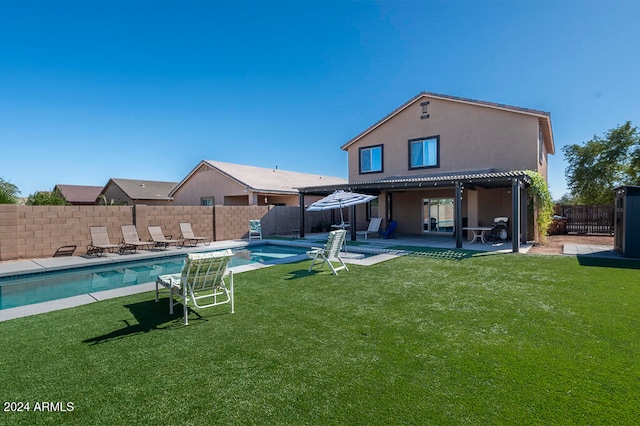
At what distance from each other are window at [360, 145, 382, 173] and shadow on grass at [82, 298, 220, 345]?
55.9ft

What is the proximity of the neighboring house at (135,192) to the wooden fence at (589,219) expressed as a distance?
3683cm

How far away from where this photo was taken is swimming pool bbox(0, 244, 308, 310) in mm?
8141

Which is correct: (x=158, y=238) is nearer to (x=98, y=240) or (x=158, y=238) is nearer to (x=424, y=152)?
(x=98, y=240)

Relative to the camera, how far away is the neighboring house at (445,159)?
52.4 ft

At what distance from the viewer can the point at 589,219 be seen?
2034 centimetres

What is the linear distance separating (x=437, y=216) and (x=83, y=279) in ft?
58.3

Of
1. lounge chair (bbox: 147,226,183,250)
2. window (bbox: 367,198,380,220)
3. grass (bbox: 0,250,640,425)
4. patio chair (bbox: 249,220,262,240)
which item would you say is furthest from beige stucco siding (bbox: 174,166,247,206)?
grass (bbox: 0,250,640,425)

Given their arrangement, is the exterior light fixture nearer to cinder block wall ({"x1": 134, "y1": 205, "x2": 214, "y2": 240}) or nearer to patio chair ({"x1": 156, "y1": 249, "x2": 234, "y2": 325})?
cinder block wall ({"x1": 134, "y1": 205, "x2": 214, "y2": 240})

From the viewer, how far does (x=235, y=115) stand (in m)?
26.4

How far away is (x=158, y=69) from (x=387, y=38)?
13.2m

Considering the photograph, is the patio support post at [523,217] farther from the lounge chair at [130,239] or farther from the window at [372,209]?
the lounge chair at [130,239]

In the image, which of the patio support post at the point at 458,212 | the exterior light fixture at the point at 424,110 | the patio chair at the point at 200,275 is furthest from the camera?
the exterior light fixture at the point at 424,110

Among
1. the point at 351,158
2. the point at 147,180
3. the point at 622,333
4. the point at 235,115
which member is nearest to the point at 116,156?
the point at 147,180

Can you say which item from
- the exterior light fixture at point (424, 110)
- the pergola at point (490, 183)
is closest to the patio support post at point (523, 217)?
→ the pergola at point (490, 183)
